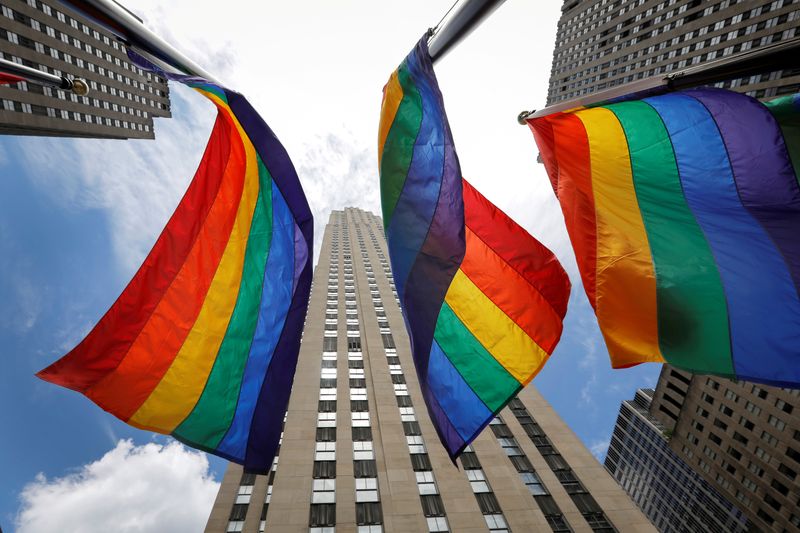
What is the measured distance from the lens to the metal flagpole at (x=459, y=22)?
5.38 m

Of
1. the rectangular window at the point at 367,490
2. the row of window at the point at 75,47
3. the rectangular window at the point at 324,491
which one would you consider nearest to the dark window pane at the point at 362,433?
the rectangular window at the point at 367,490

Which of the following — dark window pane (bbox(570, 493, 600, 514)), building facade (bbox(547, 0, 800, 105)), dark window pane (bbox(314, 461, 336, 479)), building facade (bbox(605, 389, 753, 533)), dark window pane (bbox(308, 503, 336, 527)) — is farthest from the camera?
building facade (bbox(605, 389, 753, 533))

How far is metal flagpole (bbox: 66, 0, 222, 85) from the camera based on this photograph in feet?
17.0

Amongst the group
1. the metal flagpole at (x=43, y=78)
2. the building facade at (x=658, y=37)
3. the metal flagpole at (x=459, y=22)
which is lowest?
the metal flagpole at (x=459, y=22)

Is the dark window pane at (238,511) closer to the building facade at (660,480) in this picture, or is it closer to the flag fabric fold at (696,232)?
the flag fabric fold at (696,232)

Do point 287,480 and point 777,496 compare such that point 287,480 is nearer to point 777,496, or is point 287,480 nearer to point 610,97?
point 610,97

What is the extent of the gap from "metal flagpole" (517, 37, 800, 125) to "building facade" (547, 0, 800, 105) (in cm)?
3830

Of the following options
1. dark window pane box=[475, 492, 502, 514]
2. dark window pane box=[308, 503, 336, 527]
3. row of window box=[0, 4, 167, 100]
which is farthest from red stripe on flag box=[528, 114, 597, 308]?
row of window box=[0, 4, 167, 100]

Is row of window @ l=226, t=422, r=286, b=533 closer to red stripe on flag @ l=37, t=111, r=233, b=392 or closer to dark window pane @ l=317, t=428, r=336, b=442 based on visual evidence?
dark window pane @ l=317, t=428, r=336, b=442

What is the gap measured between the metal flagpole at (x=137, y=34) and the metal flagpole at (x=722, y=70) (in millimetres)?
7078

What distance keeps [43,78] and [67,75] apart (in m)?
51.8

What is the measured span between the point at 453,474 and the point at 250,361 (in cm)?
2231

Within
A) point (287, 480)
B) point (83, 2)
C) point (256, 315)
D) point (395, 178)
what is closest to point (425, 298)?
point (395, 178)

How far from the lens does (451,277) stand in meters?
6.39
